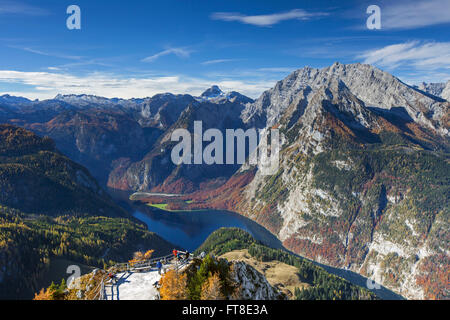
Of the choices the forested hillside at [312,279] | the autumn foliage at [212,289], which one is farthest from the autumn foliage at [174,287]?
the forested hillside at [312,279]

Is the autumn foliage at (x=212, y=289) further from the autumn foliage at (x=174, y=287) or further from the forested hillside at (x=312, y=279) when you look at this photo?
the forested hillside at (x=312, y=279)

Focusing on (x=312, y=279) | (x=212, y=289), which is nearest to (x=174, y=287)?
(x=212, y=289)

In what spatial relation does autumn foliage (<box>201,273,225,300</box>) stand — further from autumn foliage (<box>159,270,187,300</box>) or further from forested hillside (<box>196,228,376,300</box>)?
forested hillside (<box>196,228,376,300</box>)

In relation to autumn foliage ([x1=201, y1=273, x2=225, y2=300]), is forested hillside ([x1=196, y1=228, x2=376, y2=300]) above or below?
below

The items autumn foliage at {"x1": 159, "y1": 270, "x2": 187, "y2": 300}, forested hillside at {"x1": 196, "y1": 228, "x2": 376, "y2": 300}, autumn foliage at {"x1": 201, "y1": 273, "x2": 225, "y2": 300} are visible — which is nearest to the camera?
autumn foliage at {"x1": 201, "y1": 273, "x2": 225, "y2": 300}

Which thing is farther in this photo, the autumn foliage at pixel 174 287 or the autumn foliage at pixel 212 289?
the autumn foliage at pixel 174 287

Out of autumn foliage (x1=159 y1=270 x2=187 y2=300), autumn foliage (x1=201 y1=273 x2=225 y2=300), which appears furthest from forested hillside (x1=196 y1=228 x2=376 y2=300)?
autumn foliage (x1=159 y1=270 x2=187 y2=300)

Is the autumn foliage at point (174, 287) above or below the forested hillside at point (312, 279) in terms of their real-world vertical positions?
above

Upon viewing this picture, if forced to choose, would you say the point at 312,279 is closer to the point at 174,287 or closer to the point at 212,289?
the point at 212,289
